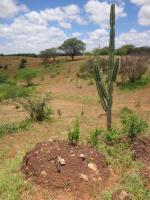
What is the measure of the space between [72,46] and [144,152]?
46053mm

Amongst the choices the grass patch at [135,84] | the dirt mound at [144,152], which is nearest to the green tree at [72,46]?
the grass patch at [135,84]

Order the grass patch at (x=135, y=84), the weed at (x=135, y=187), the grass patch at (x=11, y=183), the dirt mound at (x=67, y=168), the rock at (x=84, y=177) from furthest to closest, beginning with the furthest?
the grass patch at (x=135, y=84), the rock at (x=84, y=177), the dirt mound at (x=67, y=168), the grass patch at (x=11, y=183), the weed at (x=135, y=187)

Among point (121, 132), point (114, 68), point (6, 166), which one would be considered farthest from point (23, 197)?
point (114, 68)

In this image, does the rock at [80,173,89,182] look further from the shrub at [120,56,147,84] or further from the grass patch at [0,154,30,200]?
the shrub at [120,56,147,84]

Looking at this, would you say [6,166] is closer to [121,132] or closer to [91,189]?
[91,189]

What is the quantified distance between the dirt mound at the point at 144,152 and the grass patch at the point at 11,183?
2235 mm

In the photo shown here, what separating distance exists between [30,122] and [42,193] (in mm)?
6045

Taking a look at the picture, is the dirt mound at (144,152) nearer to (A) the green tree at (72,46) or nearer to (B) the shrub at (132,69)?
(B) the shrub at (132,69)

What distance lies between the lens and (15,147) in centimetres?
812

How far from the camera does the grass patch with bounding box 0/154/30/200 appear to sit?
5160 mm

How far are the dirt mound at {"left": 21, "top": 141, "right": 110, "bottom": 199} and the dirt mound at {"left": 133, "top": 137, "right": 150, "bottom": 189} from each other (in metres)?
0.74

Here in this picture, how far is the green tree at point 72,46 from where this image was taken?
169 ft

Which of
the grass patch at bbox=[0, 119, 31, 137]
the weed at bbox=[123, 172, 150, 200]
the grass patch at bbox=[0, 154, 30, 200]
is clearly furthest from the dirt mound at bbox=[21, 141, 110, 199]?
the grass patch at bbox=[0, 119, 31, 137]

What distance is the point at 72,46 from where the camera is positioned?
5153cm
